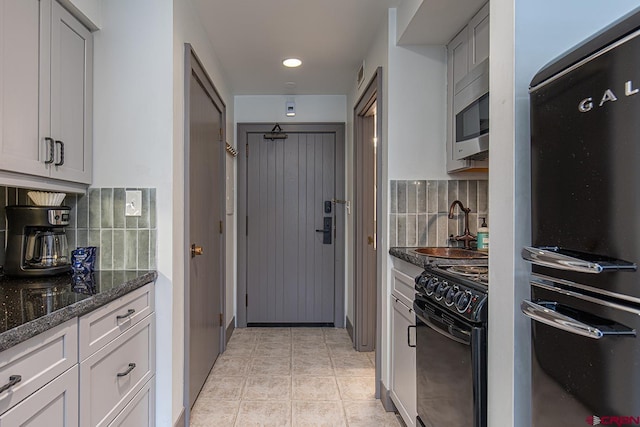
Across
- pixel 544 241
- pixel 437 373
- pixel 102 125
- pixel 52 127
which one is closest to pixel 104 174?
pixel 102 125

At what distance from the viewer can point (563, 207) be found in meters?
0.89

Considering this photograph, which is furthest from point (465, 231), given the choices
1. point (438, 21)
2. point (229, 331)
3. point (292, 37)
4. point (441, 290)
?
point (229, 331)

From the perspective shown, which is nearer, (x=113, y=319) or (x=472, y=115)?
(x=113, y=319)

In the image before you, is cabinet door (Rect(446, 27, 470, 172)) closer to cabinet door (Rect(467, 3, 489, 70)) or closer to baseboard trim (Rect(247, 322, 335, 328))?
cabinet door (Rect(467, 3, 489, 70))

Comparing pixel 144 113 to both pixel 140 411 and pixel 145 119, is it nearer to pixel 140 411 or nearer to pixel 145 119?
pixel 145 119

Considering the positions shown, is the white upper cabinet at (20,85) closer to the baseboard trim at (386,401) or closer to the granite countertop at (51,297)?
the granite countertop at (51,297)

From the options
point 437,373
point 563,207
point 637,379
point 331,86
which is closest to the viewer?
point 637,379

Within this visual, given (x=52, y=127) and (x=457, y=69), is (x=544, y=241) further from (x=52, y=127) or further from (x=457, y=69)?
(x=52, y=127)

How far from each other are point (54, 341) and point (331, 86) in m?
3.21

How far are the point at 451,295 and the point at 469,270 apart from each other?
23cm

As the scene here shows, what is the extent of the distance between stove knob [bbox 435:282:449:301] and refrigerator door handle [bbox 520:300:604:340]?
1.54 feet

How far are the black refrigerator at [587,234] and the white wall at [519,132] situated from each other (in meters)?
0.07

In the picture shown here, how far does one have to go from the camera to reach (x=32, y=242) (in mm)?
1712

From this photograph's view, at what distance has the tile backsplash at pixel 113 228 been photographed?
195 centimetres
